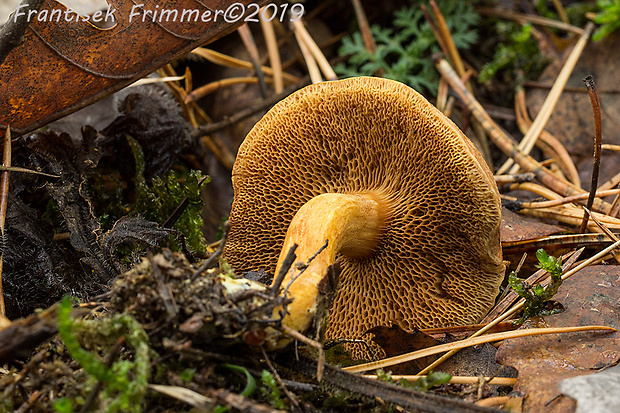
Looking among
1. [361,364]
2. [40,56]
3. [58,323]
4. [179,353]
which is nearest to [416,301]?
[361,364]

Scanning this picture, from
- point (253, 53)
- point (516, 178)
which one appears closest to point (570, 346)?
point (516, 178)

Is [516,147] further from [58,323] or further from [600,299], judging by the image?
[58,323]

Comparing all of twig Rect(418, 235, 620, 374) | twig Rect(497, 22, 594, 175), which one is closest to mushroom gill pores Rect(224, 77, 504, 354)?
twig Rect(418, 235, 620, 374)

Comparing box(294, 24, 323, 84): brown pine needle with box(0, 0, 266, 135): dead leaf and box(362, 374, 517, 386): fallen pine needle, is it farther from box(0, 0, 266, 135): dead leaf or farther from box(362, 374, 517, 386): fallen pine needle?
box(362, 374, 517, 386): fallen pine needle

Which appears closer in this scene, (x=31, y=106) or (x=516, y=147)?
(x=31, y=106)

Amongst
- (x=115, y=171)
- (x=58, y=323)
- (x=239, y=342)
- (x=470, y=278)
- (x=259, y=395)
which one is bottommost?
(x=470, y=278)

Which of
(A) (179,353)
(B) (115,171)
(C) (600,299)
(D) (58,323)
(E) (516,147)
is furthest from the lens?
(E) (516,147)
